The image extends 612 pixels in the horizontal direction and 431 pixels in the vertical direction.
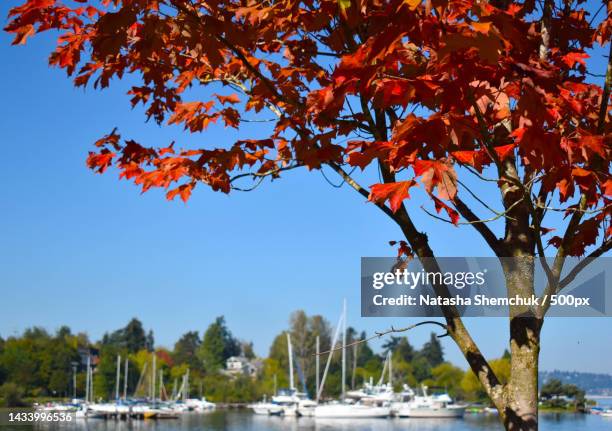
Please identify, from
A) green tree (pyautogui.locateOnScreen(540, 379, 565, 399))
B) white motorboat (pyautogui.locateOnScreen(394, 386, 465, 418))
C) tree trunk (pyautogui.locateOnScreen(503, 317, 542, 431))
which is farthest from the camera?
green tree (pyautogui.locateOnScreen(540, 379, 565, 399))

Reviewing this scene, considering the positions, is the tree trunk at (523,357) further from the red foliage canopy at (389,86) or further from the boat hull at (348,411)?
the boat hull at (348,411)

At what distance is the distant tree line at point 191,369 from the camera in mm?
88812

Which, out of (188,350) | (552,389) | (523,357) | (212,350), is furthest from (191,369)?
(523,357)

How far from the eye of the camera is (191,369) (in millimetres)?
121188

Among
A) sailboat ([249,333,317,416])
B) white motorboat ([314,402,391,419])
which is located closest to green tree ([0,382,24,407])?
sailboat ([249,333,317,416])

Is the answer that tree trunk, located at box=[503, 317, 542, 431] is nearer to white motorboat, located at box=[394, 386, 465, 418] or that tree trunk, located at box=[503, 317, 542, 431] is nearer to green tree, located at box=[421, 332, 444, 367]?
white motorboat, located at box=[394, 386, 465, 418]

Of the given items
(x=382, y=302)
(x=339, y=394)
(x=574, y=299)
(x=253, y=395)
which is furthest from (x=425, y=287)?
(x=253, y=395)

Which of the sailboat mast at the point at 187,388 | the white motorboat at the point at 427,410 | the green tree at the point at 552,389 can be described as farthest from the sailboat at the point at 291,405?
the green tree at the point at 552,389

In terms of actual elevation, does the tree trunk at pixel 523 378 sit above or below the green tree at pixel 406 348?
above

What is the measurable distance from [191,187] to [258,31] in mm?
1131

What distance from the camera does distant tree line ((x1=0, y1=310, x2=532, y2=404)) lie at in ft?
291

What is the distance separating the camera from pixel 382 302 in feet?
14.6

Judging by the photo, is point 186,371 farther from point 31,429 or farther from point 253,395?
point 31,429

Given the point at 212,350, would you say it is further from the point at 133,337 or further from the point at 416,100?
the point at 416,100
